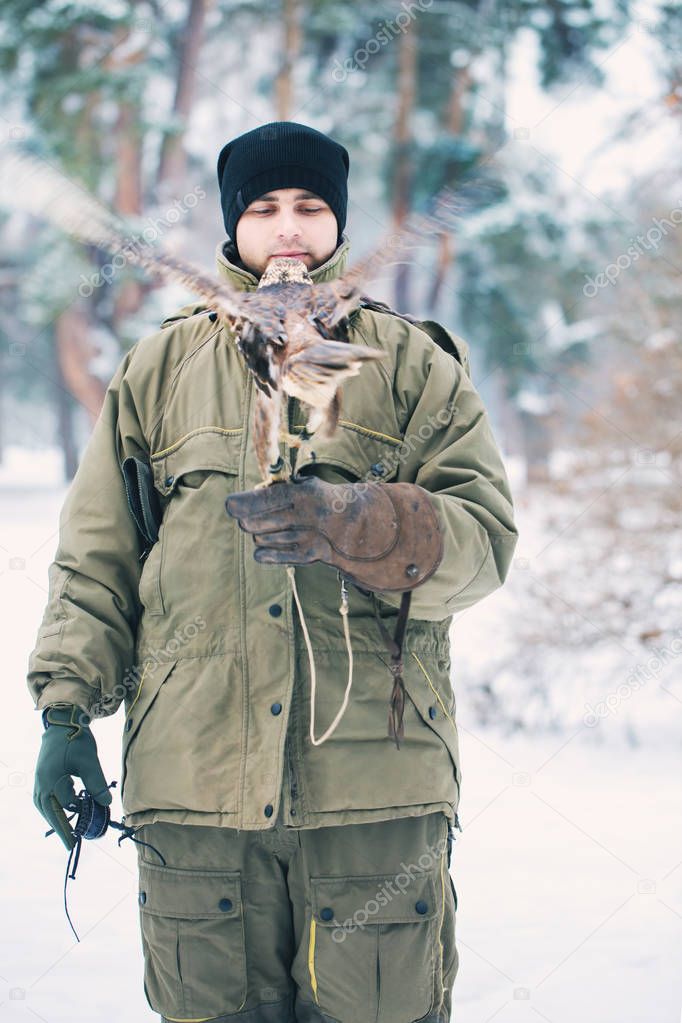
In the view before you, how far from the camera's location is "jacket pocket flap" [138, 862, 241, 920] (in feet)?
6.27

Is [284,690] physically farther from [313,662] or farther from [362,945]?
[362,945]

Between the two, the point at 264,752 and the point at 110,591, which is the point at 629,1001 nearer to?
the point at 264,752

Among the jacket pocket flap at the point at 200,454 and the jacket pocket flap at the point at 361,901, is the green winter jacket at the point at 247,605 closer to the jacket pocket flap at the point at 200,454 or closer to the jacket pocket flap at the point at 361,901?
the jacket pocket flap at the point at 200,454

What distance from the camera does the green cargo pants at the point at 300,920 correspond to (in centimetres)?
188

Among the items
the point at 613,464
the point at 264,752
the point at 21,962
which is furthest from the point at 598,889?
the point at 613,464

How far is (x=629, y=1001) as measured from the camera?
3039 mm

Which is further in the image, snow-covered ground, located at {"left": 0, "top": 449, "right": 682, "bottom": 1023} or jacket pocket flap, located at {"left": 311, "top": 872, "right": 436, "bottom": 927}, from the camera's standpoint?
snow-covered ground, located at {"left": 0, "top": 449, "right": 682, "bottom": 1023}

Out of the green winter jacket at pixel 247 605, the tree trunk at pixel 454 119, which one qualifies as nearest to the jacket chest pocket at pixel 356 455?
the green winter jacket at pixel 247 605

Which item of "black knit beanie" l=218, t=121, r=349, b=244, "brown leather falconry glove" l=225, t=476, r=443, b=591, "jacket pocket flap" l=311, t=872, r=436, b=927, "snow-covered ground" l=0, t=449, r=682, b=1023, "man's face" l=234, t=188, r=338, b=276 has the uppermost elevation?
"black knit beanie" l=218, t=121, r=349, b=244

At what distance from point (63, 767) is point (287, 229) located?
1181 millimetres

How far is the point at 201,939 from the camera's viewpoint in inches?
75.5

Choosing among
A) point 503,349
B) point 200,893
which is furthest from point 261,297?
point 503,349

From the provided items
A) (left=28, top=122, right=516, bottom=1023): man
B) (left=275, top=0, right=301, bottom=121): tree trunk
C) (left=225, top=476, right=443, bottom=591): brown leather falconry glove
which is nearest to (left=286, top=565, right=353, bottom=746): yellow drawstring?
(left=28, top=122, right=516, bottom=1023): man

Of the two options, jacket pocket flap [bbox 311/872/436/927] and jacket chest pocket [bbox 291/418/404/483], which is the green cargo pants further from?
jacket chest pocket [bbox 291/418/404/483]
